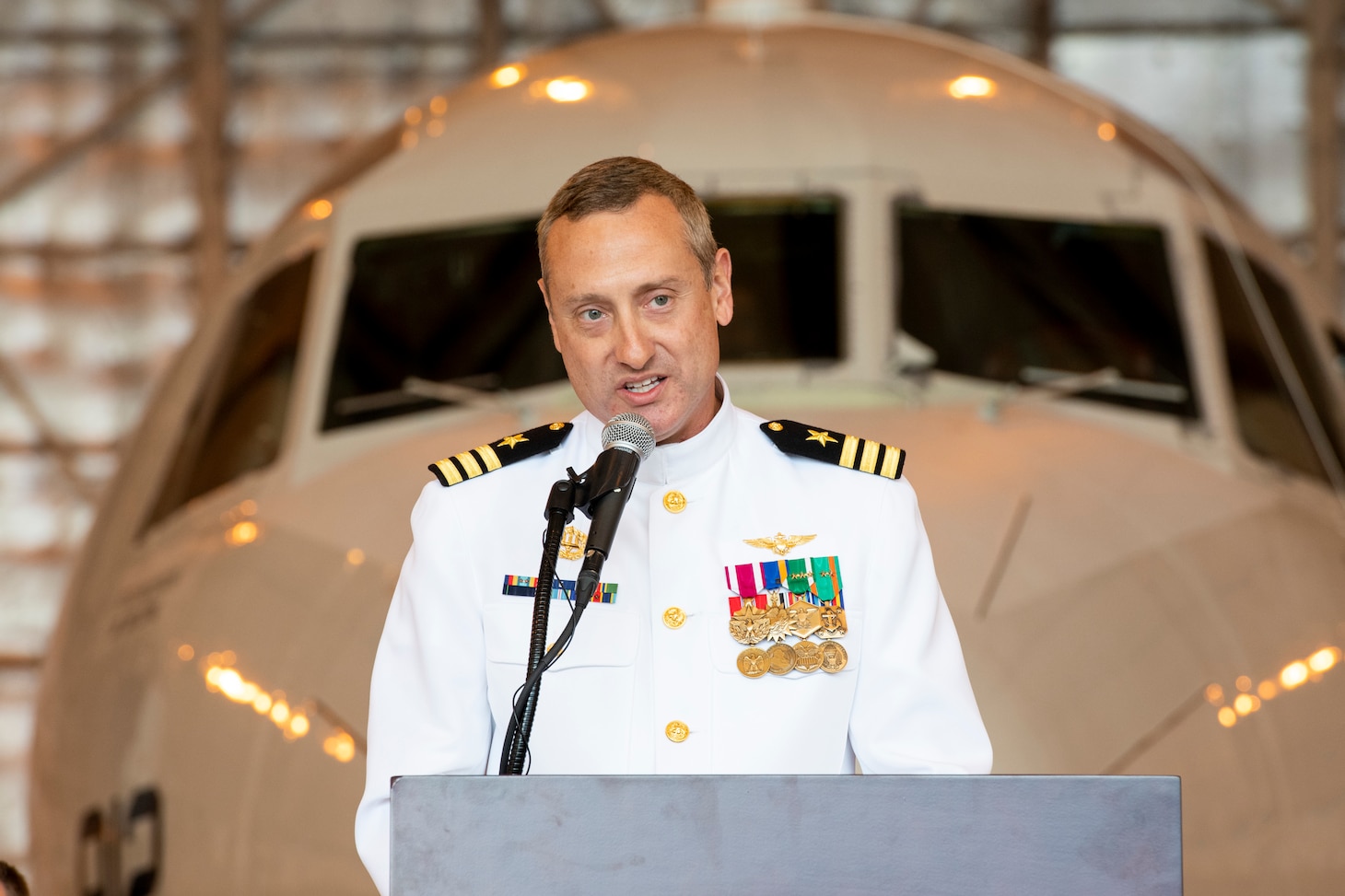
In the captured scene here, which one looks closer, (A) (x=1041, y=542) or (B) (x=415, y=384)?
(A) (x=1041, y=542)

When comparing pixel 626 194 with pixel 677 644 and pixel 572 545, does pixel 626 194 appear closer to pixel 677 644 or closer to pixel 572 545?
pixel 572 545

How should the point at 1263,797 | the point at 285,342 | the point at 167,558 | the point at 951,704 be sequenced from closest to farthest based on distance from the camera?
the point at 951,704 < the point at 1263,797 < the point at 167,558 < the point at 285,342

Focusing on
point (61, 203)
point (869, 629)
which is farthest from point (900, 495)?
point (61, 203)

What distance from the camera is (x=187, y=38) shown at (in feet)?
47.8

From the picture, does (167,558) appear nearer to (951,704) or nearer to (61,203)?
(951,704)

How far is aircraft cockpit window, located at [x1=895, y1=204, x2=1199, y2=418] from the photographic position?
13.1 feet

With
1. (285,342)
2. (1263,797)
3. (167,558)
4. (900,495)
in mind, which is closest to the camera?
(900,495)

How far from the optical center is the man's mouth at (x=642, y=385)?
2.07 m

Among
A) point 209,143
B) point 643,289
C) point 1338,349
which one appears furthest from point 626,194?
point 209,143

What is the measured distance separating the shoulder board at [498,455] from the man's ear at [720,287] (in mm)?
343

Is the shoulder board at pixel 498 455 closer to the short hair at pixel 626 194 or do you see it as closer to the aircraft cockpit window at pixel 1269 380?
the short hair at pixel 626 194

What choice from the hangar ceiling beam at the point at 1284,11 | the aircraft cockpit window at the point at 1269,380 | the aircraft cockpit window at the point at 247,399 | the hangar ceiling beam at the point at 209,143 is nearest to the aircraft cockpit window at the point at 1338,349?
the aircraft cockpit window at the point at 1269,380

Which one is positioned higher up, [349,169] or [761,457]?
[349,169]

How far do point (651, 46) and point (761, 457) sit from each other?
9.38 feet
